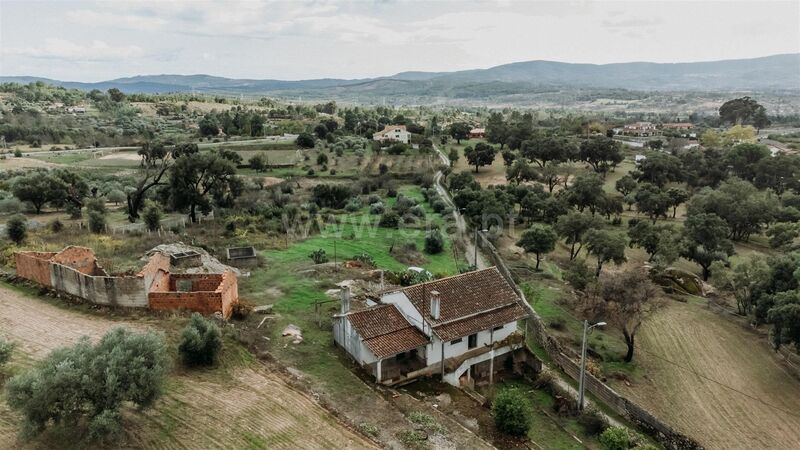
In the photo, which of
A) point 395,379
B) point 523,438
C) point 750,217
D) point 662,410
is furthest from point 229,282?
point 750,217

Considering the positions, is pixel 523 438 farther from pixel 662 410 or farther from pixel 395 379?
pixel 662 410

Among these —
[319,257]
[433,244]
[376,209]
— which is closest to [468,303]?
[319,257]

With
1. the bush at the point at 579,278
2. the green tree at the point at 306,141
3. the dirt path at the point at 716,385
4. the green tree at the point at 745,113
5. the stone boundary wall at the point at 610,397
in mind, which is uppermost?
the green tree at the point at 745,113

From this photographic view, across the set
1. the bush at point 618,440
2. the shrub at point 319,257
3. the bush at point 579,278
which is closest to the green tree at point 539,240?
the bush at point 579,278

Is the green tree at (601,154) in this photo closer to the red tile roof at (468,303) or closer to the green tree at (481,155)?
the green tree at (481,155)

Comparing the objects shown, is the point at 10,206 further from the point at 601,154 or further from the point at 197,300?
the point at 601,154

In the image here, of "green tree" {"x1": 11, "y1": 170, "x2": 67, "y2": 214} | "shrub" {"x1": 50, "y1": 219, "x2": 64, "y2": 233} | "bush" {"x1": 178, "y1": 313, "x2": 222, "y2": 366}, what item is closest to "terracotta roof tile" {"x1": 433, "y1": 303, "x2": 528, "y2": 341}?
"bush" {"x1": 178, "y1": 313, "x2": 222, "y2": 366}
